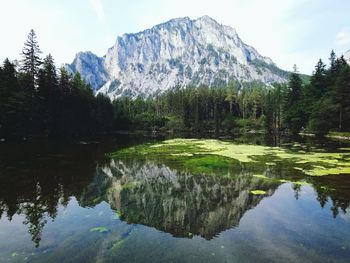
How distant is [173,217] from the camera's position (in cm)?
1274

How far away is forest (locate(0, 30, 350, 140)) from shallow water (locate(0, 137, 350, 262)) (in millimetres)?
37785

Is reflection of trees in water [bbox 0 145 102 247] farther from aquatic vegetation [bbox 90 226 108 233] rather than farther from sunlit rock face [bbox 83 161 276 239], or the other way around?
aquatic vegetation [bbox 90 226 108 233]

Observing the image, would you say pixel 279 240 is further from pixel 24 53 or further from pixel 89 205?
pixel 24 53

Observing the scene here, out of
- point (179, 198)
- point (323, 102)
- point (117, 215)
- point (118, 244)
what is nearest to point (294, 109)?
point (323, 102)

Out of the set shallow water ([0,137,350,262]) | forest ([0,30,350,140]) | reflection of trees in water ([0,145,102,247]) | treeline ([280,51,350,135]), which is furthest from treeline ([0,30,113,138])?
treeline ([280,51,350,135])

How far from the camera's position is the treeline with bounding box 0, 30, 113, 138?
5181 centimetres

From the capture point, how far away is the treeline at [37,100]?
51812 mm

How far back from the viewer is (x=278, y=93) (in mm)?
112875

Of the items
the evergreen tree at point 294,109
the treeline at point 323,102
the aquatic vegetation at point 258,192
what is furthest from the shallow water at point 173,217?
the evergreen tree at point 294,109

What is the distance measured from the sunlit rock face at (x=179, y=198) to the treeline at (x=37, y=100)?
37778 mm

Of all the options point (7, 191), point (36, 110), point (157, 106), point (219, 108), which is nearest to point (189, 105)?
point (219, 108)

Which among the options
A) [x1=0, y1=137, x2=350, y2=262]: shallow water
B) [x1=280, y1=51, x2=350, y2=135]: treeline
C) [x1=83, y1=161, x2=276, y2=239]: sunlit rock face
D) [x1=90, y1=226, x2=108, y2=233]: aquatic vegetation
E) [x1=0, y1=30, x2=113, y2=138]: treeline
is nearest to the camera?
[x1=0, y1=137, x2=350, y2=262]: shallow water

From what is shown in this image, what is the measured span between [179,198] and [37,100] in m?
52.8

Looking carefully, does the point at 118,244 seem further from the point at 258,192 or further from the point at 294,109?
the point at 294,109
